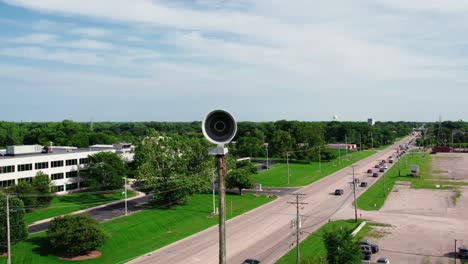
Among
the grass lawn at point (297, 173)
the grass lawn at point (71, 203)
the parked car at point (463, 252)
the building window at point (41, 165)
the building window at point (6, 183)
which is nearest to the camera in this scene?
the parked car at point (463, 252)

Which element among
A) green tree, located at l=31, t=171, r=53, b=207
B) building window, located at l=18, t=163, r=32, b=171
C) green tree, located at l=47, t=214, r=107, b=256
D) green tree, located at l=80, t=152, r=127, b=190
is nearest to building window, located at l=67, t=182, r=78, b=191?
green tree, located at l=80, t=152, r=127, b=190

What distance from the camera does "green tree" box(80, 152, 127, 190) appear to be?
274ft

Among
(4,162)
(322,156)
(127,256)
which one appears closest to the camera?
(127,256)

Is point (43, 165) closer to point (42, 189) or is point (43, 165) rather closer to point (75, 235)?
point (42, 189)

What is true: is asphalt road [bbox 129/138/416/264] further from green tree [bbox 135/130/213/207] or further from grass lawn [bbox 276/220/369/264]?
green tree [bbox 135/130/213/207]

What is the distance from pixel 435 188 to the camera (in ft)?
300

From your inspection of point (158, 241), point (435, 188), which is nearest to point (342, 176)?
point (435, 188)

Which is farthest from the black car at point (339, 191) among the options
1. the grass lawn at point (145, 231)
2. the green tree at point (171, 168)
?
the green tree at point (171, 168)

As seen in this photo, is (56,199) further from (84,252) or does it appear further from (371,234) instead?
(371,234)

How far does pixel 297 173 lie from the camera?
115000mm

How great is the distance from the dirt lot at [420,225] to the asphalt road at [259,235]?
27.6ft

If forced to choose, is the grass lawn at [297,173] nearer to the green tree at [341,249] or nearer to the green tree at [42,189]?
the green tree at [42,189]

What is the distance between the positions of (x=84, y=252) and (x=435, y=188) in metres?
75.0

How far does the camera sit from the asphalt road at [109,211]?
2303 inches
